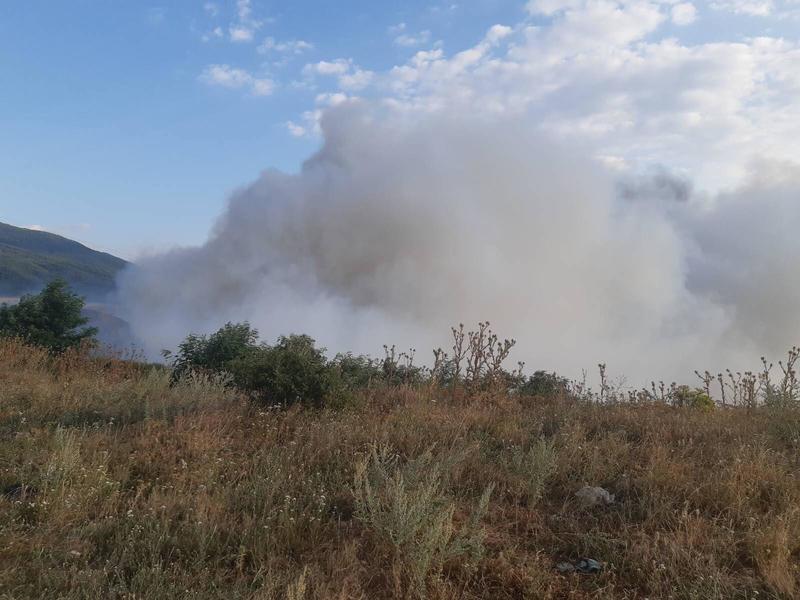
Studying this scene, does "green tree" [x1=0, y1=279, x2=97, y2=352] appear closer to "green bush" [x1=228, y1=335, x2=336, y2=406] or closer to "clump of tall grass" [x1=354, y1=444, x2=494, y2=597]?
"green bush" [x1=228, y1=335, x2=336, y2=406]

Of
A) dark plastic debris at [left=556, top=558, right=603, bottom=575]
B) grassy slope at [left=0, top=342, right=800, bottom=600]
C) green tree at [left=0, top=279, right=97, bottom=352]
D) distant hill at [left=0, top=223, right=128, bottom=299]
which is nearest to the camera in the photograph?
grassy slope at [left=0, top=342, right=800, bottom=600]

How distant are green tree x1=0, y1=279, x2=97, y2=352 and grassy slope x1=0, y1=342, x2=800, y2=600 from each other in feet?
29.5

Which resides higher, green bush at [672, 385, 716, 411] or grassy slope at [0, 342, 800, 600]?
green bush at [672, 385, 716, 411]

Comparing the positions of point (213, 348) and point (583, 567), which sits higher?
point (213, 348)

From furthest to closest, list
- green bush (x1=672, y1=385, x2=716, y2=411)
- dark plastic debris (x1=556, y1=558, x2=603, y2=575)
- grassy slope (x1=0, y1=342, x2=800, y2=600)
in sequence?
green bush (x1=672, y1=385, x2=716, y2=411), dark plastic debris (x1=556, y1=558, x2=603, y2=575), grassy slope (x1=0, y1=342, x2=800, y2=600)

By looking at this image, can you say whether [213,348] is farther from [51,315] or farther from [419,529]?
[419,529]

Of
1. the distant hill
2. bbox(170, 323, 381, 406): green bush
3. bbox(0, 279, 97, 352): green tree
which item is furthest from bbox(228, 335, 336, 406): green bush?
the distant hill

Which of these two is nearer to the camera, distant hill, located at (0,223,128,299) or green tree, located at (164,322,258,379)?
green tree, located at (164,322,258,379)

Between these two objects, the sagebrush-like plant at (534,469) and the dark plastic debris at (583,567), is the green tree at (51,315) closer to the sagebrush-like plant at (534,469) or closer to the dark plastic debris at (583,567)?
the sagebrush-like plant at (534,469)

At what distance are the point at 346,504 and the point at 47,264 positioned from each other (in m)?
148

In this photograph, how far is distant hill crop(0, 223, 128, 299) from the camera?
102 m

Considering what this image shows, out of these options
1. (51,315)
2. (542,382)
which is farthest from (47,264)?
(542,382)

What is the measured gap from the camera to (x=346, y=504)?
4422 mm

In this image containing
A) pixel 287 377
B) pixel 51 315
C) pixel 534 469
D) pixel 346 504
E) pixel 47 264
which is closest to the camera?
pixel 346 504
